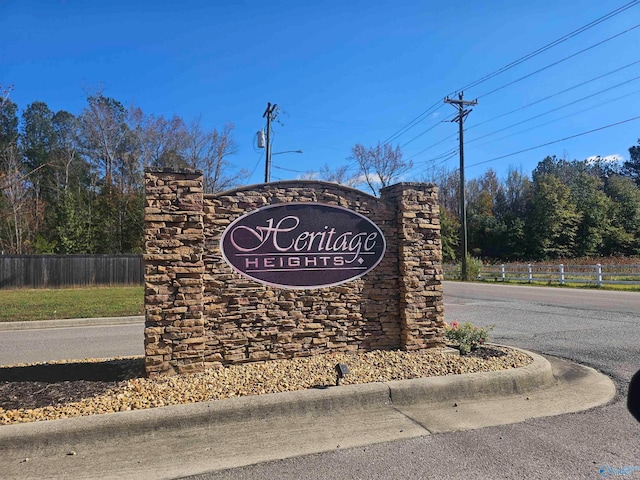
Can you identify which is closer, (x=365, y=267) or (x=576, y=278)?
(x=365, y=267)

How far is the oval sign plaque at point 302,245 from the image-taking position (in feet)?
19.8

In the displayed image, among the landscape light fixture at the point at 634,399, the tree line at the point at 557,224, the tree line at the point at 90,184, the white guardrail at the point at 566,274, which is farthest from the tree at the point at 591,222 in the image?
the landscape light fixture at the point at 634,399

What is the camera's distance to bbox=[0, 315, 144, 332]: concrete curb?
11.5 m

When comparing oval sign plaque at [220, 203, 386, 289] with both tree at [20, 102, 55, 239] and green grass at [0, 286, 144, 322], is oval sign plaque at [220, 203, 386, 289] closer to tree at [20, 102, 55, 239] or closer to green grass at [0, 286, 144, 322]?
green grass at [0, 286, 144, 322]

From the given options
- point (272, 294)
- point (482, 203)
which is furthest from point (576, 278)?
point (482, 203)

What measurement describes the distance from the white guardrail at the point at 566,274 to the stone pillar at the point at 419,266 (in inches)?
741

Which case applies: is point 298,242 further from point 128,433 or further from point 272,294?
point 128,433

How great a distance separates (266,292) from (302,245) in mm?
809

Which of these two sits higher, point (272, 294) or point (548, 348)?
point (272, 294)

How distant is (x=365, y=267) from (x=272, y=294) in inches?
55.0

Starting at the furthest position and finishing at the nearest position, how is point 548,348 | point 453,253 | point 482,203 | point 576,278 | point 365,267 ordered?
point 482,203
point 453,253
point 576,278
point 548,348
point 365,267

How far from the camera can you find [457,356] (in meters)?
6.23

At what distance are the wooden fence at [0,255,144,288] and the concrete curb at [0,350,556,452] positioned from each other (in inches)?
889

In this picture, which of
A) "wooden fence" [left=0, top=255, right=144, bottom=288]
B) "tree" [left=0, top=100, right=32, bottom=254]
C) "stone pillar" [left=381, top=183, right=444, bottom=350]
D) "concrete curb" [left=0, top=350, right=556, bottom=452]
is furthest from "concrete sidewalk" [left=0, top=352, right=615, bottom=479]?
"tree" [left=0, top=100, right=32, bottom=254]
